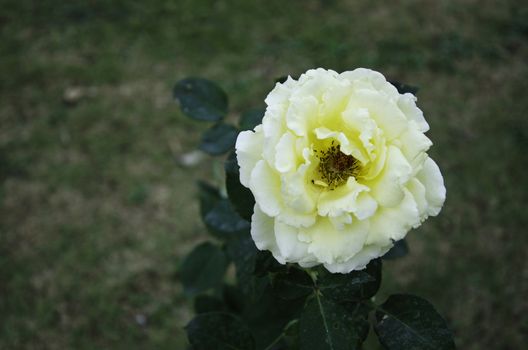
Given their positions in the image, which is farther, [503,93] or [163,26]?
[163,26]

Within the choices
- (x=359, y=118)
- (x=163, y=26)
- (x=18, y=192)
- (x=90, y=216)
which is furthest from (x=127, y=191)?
(x=359, y=118)

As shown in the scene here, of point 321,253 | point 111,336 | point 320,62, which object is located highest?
point 321,253

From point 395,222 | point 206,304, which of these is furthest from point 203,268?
point 395,222

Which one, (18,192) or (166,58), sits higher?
(166,58)

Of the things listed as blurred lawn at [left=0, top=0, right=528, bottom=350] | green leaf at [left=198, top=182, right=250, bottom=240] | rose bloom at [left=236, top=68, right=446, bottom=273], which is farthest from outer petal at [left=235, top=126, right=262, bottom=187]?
blurred lawn at [left=0, top=0, right=528, bottom=350]

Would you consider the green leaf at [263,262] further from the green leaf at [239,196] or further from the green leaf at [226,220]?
the green leaf at [226,220]

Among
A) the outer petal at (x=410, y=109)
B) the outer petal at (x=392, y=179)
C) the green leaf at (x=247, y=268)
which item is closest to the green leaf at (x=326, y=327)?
the green leaf at (x=247, y=268)

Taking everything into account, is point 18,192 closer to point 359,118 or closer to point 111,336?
point 111,336

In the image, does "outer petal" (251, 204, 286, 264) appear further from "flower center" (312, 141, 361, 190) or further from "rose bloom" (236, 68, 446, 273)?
"flower center" (312, 141, 361, 190)
